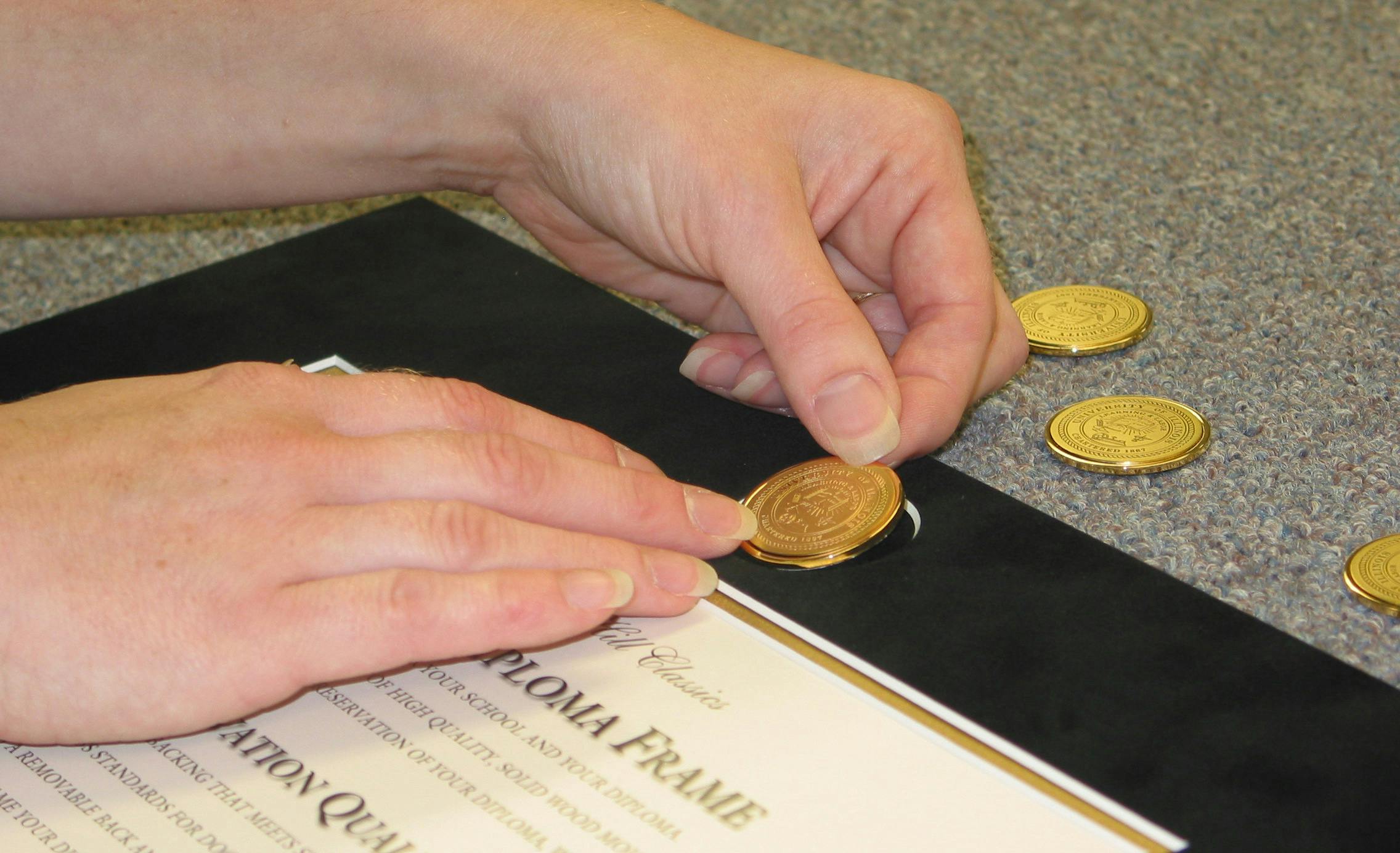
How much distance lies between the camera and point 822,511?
0.82 metres

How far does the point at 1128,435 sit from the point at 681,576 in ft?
1.04

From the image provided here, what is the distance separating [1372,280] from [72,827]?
37.7 inches

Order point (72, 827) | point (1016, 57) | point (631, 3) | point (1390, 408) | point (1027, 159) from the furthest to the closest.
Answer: point (1016, 57)
point (1027, 159)
point (631, 3)
point (1390, 408)
point (72, 827)

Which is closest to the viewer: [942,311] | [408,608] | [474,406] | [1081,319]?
[408,608]

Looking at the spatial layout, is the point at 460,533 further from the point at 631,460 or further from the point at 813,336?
the point at 813,336

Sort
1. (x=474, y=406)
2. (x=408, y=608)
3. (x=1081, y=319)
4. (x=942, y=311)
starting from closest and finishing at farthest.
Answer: (x=408, y=608)
(x=474, y=406)
(x=942, y=311)
(x=1081, y=319)

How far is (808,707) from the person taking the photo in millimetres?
670

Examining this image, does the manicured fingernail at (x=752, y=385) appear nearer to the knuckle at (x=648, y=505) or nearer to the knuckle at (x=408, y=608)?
the knuckle at (x=648, y=505)

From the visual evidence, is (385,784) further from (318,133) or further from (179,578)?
(318,133)

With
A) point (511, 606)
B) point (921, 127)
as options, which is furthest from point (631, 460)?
point (921, 127)

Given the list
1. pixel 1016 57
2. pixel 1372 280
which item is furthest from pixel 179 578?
pixel 1016 57

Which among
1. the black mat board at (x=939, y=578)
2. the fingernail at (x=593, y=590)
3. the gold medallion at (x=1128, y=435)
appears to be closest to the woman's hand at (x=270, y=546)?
the fingernail at (x=593, y=590)

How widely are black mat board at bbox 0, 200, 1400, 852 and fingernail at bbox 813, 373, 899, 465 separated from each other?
0.05 meters

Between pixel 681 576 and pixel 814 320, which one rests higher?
pixel 814 320
